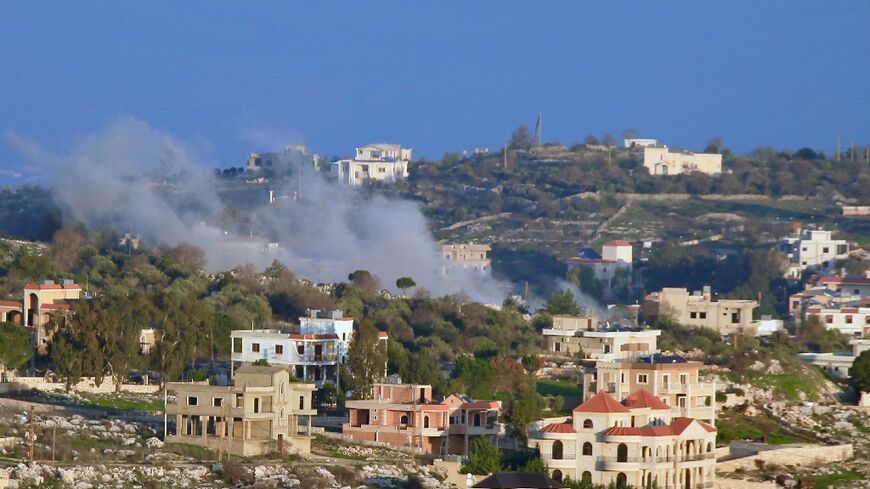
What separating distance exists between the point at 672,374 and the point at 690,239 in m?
51.6

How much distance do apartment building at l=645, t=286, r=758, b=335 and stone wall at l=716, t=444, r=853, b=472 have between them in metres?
19.6

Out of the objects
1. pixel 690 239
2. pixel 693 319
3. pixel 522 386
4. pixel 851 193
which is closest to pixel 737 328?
pixel 693 319

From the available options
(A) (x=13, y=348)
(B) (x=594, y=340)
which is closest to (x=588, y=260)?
(B) (x=594, y=340)

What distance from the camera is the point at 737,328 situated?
70.3 meters

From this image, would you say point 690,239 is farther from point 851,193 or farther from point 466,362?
point 466,362

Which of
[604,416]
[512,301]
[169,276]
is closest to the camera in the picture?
[604,416]

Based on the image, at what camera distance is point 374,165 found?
11494 cm

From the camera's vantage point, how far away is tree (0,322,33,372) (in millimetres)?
51250

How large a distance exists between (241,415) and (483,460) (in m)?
4.12

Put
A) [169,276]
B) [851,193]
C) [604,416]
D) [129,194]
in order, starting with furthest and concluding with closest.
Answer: [851,193] < [129,194] < [169,276] < [604,416]

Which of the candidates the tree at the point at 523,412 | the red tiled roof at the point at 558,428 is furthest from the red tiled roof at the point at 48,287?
the red tiled roof at the point at 558,428

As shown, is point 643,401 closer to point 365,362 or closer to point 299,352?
point 365,362

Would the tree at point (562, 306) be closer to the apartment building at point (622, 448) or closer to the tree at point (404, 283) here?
the tree at point (404, 283)

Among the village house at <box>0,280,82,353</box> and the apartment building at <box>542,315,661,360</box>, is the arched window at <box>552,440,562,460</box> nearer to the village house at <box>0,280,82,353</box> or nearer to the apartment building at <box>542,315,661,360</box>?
the apartment building at <box>542,315,661,360</box>
